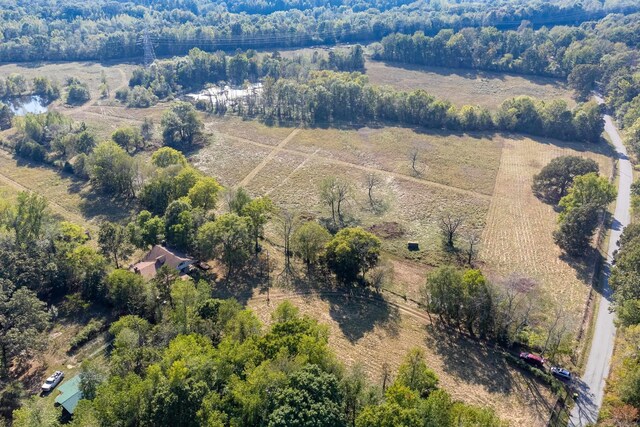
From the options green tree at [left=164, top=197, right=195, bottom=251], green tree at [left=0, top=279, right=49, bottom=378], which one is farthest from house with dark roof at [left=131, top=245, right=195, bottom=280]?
green tree at [left=0, top=279, right=49, bottom=378]

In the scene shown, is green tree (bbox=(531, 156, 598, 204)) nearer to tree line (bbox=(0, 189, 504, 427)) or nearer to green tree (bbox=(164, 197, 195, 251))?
tree line (bbox=(0, 189, 504, 427))

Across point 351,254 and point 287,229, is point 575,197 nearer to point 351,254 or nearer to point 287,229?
point 351,254

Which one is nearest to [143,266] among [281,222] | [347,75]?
[281,222]

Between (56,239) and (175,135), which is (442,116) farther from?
(56,239)

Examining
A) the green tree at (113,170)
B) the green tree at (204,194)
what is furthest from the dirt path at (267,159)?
A: the green tree at (113,170)

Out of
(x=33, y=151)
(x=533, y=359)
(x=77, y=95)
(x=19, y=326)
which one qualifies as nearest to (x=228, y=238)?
(x=19, y=326)

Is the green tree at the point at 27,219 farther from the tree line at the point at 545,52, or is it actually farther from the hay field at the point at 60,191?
the tree line at the point at 545,52
